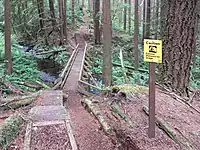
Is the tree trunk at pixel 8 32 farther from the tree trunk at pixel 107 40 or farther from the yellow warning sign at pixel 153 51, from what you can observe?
the yellow warning sign at pixel 153 51

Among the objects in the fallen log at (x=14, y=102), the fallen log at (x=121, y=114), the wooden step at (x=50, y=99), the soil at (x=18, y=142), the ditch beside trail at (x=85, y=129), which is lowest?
→ the ditch beside trail at (x=85, y=129)

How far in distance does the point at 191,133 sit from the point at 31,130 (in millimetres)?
3023

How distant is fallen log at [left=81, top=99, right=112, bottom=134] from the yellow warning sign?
5.53 feet

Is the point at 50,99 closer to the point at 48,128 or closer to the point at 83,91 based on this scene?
the point at 83,91

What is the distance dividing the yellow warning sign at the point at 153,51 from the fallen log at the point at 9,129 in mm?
2941

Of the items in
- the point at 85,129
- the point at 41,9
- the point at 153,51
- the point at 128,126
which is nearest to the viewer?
the point at 153,51

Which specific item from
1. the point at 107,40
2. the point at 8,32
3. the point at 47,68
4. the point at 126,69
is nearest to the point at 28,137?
the point at 107,40

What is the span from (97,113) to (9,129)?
1.88 meters

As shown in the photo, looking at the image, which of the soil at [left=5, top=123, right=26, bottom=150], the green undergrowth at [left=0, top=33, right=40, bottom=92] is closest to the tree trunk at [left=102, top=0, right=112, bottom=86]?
the green undergrowth at [left=0, top=33, right=40, bottom=92]

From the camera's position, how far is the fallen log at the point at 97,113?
→ 5432 mm

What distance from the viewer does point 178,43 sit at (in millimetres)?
6855

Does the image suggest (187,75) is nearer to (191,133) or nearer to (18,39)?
(191,133)

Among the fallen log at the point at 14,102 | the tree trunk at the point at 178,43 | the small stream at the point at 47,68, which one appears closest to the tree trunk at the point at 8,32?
the small stream at the point at 47,68

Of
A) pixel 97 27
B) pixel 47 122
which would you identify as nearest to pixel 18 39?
pixel 97 27
